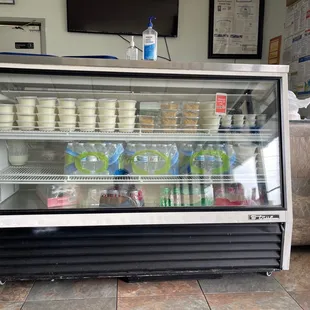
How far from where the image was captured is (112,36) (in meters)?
2.85

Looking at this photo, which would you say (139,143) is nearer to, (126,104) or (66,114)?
(126,104)

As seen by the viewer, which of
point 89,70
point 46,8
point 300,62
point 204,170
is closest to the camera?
→ point 89,70

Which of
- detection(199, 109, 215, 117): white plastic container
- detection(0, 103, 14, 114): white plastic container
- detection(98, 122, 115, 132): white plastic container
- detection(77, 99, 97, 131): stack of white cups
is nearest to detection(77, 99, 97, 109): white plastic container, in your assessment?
detection(77, 99, 97, 131): stack of white cups

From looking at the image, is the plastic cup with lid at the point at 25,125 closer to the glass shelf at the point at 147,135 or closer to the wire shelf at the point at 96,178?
the glass shelf at the point at 147,135

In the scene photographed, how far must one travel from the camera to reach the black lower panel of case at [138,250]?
1.33m

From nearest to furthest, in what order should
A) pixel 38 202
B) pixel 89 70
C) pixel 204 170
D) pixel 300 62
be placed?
pixel 89 70 → pixel 38 202 → pixel 204 170 → pixel 300 62

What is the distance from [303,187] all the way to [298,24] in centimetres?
162

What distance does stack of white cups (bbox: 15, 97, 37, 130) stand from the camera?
1.43 meters

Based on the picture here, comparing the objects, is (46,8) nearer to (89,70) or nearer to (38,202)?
(89,70)

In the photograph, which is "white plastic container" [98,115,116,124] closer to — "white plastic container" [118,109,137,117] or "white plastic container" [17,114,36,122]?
"white plastic container" [118,109,137,117]

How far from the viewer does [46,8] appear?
274 cm

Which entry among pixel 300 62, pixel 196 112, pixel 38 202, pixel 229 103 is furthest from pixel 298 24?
pixel 38 202

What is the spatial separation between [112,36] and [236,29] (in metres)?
1.30

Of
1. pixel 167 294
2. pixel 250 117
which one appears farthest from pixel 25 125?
pixel 250 117
